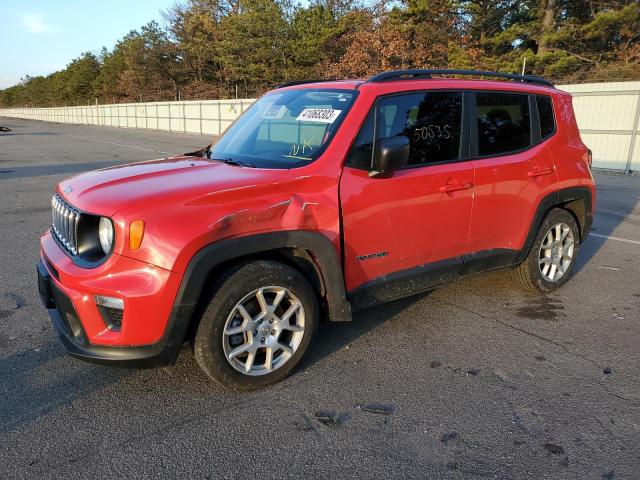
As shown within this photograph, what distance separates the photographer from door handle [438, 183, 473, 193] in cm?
360

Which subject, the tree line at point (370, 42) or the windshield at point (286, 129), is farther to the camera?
the tree line at point (370, 42)

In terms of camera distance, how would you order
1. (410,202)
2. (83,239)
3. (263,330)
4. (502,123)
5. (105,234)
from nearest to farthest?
1. (105,234)
2. (83,239)
3. (263,330)
4. (410,202)
5. (502,123)

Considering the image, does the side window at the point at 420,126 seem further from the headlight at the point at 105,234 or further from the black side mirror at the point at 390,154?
the headlight at the point at 105,234

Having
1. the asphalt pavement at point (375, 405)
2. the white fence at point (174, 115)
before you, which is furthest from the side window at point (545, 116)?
Answer: the white fence at point (174, 115)

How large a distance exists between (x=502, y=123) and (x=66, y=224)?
3303 millimetres

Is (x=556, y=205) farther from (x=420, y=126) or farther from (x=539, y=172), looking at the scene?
(x=420, y=126)

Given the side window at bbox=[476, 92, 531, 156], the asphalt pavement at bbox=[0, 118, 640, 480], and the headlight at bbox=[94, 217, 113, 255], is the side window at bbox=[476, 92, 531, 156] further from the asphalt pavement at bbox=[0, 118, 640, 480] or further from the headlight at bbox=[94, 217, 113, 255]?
the headlight at bbox=[94, 217, 113, 255]

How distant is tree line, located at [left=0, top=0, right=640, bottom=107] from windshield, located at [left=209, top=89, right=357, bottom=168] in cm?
2133

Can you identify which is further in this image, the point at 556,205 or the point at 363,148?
the point at 556,205

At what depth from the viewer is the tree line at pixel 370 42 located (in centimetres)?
2697

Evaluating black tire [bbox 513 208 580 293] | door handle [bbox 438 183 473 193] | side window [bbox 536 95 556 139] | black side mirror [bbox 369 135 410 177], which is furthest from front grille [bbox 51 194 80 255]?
side window [bbox 536 95 556 139]

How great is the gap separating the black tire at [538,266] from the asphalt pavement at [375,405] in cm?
30

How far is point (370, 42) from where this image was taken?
3120cm

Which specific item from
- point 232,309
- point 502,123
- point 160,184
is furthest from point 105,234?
point 502,123
